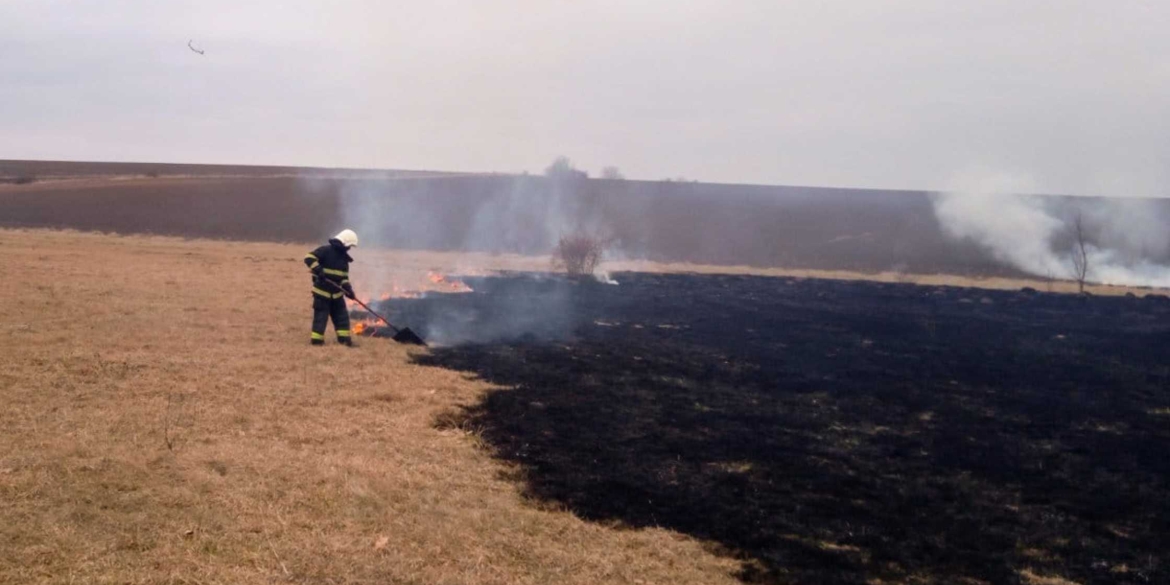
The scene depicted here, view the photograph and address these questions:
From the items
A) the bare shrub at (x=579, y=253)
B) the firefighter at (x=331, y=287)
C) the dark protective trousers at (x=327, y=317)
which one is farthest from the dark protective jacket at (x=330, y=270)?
the bare shrub at (x=579, y=253)

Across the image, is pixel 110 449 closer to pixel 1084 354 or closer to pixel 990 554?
pixel 990 554

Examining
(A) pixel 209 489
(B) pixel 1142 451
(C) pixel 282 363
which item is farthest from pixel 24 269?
(B) pixel 1142 451

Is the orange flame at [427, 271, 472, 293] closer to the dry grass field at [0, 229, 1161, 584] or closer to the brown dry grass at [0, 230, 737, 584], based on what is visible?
the dry grass field at [0, 229, 1161, 584]

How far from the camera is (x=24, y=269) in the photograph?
20.4m

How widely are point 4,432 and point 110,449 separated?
43.5 inches

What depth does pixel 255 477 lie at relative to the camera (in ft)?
25.5

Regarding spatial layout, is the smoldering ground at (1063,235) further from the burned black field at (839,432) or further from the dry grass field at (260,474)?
the dry grass field at (260,474)

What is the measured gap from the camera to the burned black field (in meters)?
7.80

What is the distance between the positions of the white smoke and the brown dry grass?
37192 mm

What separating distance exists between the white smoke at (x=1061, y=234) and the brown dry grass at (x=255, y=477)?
37192 millimetres

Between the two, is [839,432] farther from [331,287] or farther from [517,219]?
[517,219]

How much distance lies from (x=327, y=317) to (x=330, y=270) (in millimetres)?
830

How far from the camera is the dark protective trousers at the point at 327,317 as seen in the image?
14.2m

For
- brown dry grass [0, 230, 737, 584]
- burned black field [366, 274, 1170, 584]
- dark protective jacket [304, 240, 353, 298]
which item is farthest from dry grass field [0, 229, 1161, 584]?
dark protective jacket [304, 240, 353, 298]
